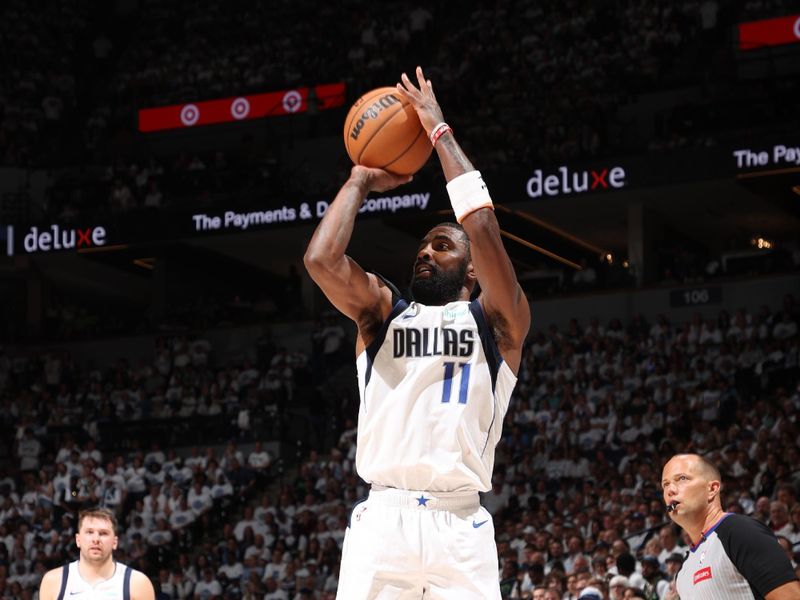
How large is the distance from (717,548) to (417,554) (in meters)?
1.51

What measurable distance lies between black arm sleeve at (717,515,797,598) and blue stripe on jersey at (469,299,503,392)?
4.29ft

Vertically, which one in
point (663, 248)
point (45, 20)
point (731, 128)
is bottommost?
point (663, 248)

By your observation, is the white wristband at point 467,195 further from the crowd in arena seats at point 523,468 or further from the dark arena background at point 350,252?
the crowd in arena seats at point 523,468

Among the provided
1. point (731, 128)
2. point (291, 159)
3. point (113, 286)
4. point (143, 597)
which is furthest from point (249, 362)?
point (143, 597)

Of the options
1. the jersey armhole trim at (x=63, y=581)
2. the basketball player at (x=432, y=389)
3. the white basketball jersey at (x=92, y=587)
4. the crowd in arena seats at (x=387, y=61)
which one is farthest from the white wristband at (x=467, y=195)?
the crowd in arena seats at (x=387, y=61)

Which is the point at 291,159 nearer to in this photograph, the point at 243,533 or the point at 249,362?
the point at 249,362

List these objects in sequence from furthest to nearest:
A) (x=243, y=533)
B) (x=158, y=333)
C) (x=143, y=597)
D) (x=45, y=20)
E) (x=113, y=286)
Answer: (x=45, y=20)
(x=113, y=286)
(x=158, y=333)
(x=243, y=533)
(x=143, y=597)

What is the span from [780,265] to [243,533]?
924cm

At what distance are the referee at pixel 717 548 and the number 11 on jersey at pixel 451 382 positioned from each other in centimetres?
140

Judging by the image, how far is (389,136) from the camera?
4617 mm

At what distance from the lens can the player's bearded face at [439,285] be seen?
14.8ft

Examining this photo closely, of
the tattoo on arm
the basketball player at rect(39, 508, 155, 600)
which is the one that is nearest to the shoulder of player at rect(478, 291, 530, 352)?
the tattoo on arm

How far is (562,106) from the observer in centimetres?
2169

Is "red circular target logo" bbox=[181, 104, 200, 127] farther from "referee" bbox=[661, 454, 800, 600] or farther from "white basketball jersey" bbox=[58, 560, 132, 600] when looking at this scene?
"referee" bbox=[661, 454, 800, 600]
